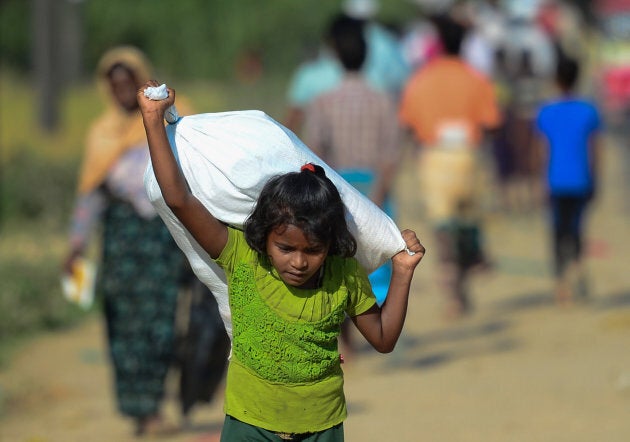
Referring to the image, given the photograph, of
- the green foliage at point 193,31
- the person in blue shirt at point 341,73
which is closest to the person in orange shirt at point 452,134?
the person in blue shirt at point 341,73

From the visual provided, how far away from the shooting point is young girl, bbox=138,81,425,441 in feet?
11.6

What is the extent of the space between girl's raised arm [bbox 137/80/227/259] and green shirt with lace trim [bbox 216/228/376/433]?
65 millimetres

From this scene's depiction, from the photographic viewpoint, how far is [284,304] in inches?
143

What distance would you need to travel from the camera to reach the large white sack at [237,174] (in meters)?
3.66

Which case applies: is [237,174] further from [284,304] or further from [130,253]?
[130,253]

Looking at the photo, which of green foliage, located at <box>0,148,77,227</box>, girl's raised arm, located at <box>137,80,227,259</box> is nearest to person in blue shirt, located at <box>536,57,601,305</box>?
green foliage, located at <box>0,148,77,227</box>

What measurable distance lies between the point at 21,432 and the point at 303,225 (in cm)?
376

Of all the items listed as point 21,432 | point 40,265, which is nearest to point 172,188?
point 21,432

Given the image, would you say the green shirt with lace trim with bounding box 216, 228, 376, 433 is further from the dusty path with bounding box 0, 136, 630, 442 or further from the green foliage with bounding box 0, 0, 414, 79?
the green foliage with bounding box 0, 0, 414, 79

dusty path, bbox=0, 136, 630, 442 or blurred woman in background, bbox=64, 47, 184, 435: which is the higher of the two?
blurred woman in background, bbox=64, 47, 184, 435

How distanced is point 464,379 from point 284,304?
157 inches

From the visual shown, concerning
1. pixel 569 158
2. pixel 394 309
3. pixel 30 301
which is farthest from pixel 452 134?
pixel 394 309

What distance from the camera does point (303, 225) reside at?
3461 mm

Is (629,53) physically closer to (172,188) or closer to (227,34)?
(227,34)
